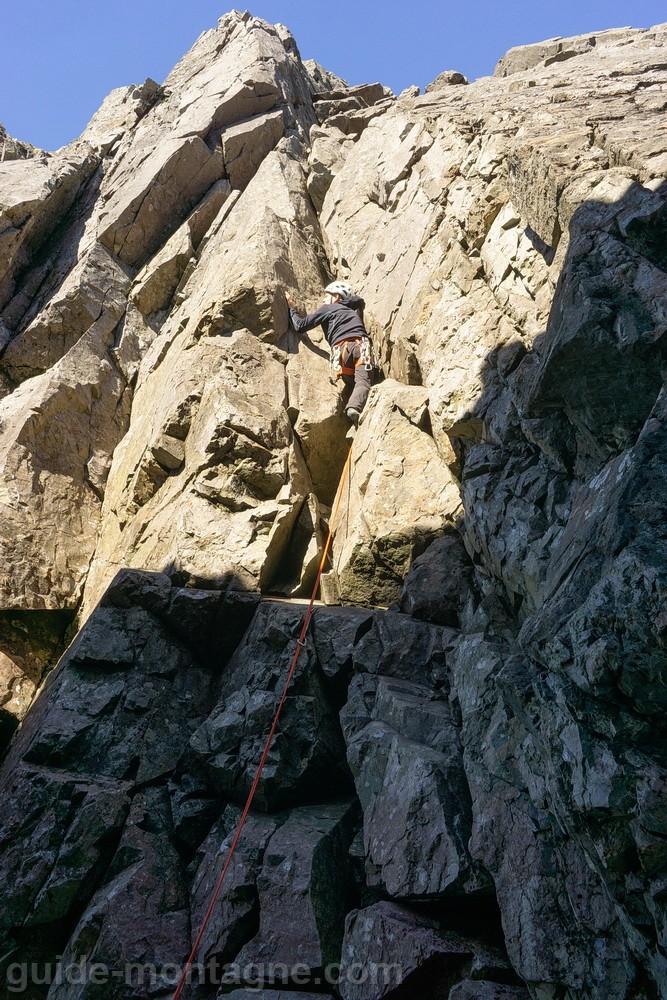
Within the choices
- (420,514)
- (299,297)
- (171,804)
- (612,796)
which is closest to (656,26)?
(299,297)

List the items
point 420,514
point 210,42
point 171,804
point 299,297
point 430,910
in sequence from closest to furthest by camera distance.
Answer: point 430,910 → point 171,804 → point 420,514 → point 299,297 → point 210,42

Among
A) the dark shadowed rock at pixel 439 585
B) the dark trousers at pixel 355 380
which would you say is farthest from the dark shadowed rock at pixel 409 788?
the dark trousers at pixel 355 380

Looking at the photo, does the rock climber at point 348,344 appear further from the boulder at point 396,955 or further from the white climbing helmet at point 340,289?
the boulder at point 396,955

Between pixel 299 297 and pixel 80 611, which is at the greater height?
pixel 299 297

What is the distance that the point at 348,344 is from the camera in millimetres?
9305

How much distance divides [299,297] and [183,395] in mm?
3366

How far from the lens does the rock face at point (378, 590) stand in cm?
321

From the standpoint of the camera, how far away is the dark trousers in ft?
28.9

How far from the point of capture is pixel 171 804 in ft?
18.0

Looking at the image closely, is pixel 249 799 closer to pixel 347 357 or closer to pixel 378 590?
pixel 378 590

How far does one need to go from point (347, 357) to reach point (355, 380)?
0.51 meters

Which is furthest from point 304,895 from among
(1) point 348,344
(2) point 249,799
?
(1) point 348,344

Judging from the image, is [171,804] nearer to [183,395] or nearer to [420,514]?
[420,514]

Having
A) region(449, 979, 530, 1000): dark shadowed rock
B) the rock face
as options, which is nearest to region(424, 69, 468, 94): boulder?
the rock face
